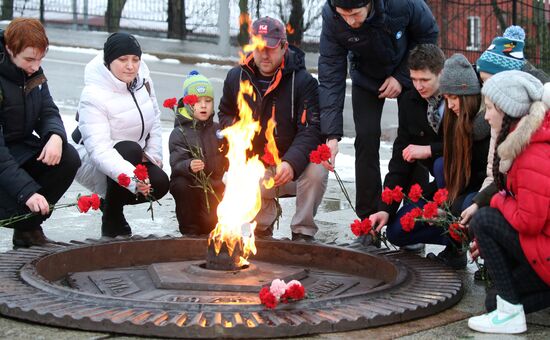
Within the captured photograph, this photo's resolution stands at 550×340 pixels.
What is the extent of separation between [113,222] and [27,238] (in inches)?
22.2

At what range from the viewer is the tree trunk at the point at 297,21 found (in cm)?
2180

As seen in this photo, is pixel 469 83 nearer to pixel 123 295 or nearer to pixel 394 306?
pixel 394 306

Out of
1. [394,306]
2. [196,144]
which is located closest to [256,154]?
[196,144]

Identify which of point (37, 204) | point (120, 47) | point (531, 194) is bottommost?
point (37, 204)

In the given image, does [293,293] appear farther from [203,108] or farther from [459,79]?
[203,108]

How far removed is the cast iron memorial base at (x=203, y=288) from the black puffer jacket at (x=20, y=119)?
61 centimetres

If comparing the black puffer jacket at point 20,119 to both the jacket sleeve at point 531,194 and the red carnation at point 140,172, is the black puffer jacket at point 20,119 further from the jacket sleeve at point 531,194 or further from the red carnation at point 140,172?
the jacket sleeve at point 531,194

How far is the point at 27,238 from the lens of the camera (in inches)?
230

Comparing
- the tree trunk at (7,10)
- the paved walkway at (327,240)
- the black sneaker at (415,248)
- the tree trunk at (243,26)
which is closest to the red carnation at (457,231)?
the paved walkway at (327,240)

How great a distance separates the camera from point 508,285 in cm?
421

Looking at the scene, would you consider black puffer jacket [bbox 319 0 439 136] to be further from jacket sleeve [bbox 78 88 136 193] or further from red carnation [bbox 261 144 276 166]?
jacket sleeve [bbox 78 88 136 193]

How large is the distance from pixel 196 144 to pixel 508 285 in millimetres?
2466

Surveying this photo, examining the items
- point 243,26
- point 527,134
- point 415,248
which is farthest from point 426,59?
point 243,26

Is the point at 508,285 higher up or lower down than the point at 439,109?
lower down
